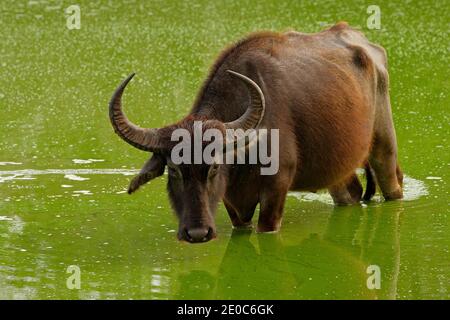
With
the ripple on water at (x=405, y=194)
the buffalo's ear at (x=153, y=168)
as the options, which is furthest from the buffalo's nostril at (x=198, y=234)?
the ripple on water at (x=405, y=194)

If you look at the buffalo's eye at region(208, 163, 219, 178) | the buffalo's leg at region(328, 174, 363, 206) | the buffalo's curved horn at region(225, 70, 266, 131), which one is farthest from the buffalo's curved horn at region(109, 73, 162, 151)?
the buffalo's leg at region(328, 174, 363, 206)

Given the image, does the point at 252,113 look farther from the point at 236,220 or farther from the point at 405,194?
the point at 405,194

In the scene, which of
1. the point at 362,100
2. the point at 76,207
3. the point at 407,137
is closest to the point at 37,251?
the point at 76,207

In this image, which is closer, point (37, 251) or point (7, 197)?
point (37, 251)

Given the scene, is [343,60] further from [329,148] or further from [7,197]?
[7,197]

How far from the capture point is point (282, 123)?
29.7ft

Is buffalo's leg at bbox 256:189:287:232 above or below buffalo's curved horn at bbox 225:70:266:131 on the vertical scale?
below

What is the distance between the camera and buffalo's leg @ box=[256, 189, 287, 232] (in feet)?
29.8

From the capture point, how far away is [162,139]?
827 centimetres

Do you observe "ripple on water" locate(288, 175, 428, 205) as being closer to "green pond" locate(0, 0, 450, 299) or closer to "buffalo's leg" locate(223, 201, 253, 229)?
"green pond" locate(0, 0, 450, 299)

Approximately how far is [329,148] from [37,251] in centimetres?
256

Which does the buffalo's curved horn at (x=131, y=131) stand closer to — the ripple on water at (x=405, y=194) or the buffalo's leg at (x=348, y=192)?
the buffalo's leg at (x=348, y=192)

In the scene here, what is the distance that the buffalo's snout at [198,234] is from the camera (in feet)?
Answer: 26.3

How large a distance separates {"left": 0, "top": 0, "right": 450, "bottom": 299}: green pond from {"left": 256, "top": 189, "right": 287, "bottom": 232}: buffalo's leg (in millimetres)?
88
